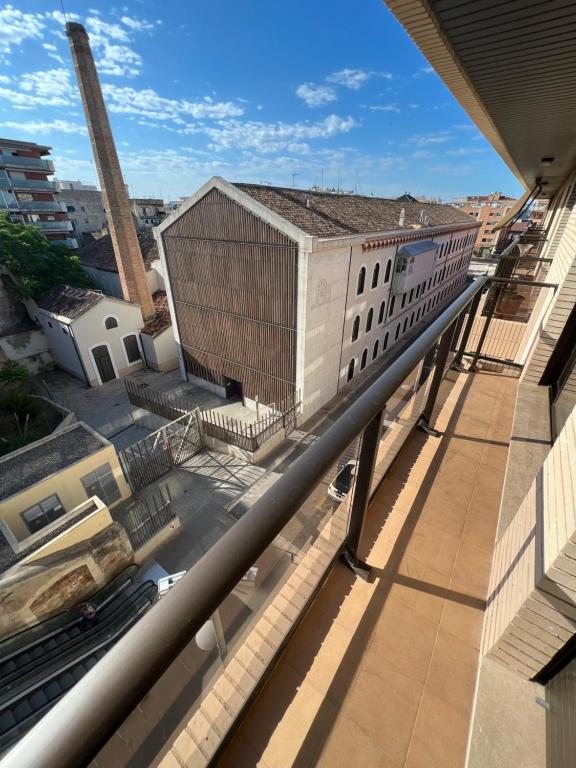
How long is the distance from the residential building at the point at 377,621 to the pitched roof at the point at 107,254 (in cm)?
2010

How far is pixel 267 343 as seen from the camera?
12.3 meters

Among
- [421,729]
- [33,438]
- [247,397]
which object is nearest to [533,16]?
[421,729]

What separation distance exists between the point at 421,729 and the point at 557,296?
4261mm

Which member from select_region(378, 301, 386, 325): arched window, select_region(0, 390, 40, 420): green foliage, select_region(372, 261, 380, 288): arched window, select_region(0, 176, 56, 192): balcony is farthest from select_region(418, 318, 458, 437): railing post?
select_region(0, 176, 56, 192): balcony

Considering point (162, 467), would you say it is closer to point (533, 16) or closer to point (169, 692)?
Result: point (169, 692)

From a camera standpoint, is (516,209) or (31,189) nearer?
(516,209)

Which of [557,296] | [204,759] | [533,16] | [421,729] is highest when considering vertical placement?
[533,16]

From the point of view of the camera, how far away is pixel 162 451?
1034cm

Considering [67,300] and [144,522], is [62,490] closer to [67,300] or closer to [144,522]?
[144,522]

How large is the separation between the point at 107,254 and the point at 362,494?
2491 cm

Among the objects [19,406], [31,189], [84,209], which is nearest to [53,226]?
[31,189]

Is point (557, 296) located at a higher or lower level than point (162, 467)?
higher

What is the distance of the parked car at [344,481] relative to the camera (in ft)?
5.69

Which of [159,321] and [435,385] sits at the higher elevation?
[435,385]
